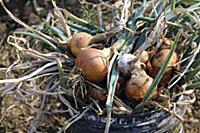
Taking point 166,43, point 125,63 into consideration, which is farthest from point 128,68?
point 166,43

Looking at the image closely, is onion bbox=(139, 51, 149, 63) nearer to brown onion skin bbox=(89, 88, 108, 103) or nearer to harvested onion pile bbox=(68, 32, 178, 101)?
harvested onion pile bbox=(68, 32, 178, 101)

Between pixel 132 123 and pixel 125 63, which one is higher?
pixel 125 63

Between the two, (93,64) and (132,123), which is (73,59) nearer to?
(93,64)

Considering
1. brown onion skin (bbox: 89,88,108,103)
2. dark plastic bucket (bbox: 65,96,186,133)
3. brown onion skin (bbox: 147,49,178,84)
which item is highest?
brown onion skin (bbox: 147,49,178,84)

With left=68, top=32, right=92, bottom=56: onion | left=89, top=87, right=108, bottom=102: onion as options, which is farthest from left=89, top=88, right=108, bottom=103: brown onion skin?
left=68, top=32, right=92, bottom=56: onion

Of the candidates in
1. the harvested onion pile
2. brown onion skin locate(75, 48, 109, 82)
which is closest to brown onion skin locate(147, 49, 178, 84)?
the harvested onion pile

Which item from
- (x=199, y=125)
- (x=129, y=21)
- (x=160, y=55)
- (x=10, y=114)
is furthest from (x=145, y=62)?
(x=10, y=114)

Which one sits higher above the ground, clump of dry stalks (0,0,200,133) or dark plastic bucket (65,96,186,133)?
clump of dry stalks (0,0,200,133)
